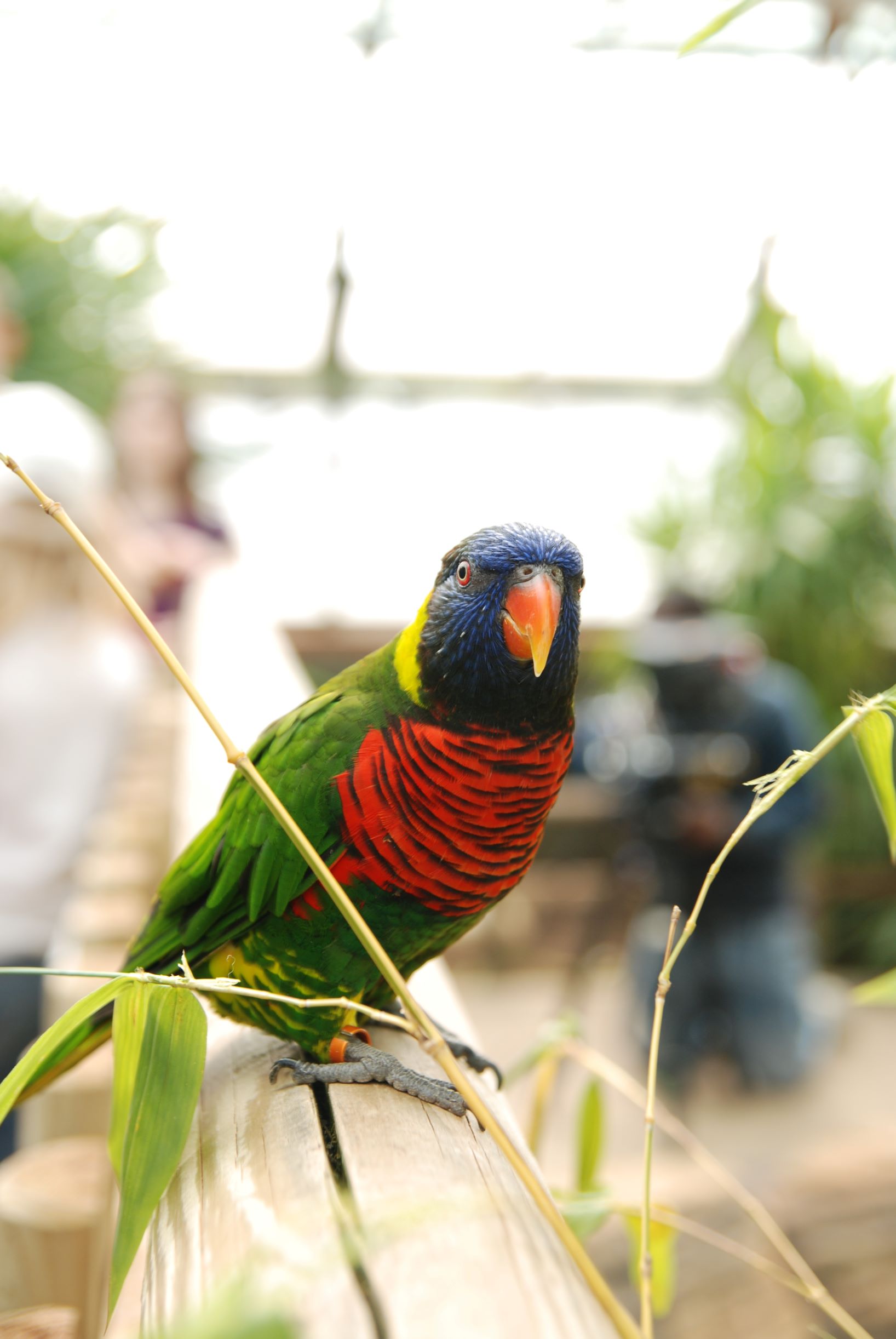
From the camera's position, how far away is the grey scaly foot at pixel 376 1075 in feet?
1.83

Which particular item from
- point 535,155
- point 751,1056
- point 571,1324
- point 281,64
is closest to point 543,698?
point 571,1324

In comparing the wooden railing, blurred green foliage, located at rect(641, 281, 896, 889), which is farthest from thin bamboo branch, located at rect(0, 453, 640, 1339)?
blurred green foliage, located at rect(641, 281, 896, 889)

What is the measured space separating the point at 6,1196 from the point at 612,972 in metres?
4.15

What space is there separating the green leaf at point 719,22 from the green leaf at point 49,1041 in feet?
1.50

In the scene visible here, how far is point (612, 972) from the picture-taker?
15.4 ft

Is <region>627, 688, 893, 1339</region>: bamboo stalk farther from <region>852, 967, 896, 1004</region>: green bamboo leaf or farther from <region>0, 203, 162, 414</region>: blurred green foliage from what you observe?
<region>0, 203, 162, 414</region>: blurred green foliage

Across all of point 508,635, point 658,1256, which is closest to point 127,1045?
point 508,635

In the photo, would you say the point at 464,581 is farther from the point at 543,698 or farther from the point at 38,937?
the point at 38,937

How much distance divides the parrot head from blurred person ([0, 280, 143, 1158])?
1.01 metres

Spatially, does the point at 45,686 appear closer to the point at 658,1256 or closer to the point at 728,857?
the point at 658,1256

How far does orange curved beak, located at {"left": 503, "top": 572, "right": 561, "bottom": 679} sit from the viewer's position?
1.91ft

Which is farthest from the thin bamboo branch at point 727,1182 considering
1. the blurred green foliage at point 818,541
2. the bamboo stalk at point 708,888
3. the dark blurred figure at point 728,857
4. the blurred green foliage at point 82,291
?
the blurred green foliage at point 818,541

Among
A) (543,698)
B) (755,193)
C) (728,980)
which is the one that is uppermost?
(755,193)

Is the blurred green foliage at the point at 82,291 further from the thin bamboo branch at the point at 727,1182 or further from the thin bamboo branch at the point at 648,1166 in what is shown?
the thin bamboo branch at the point at 648,1166
